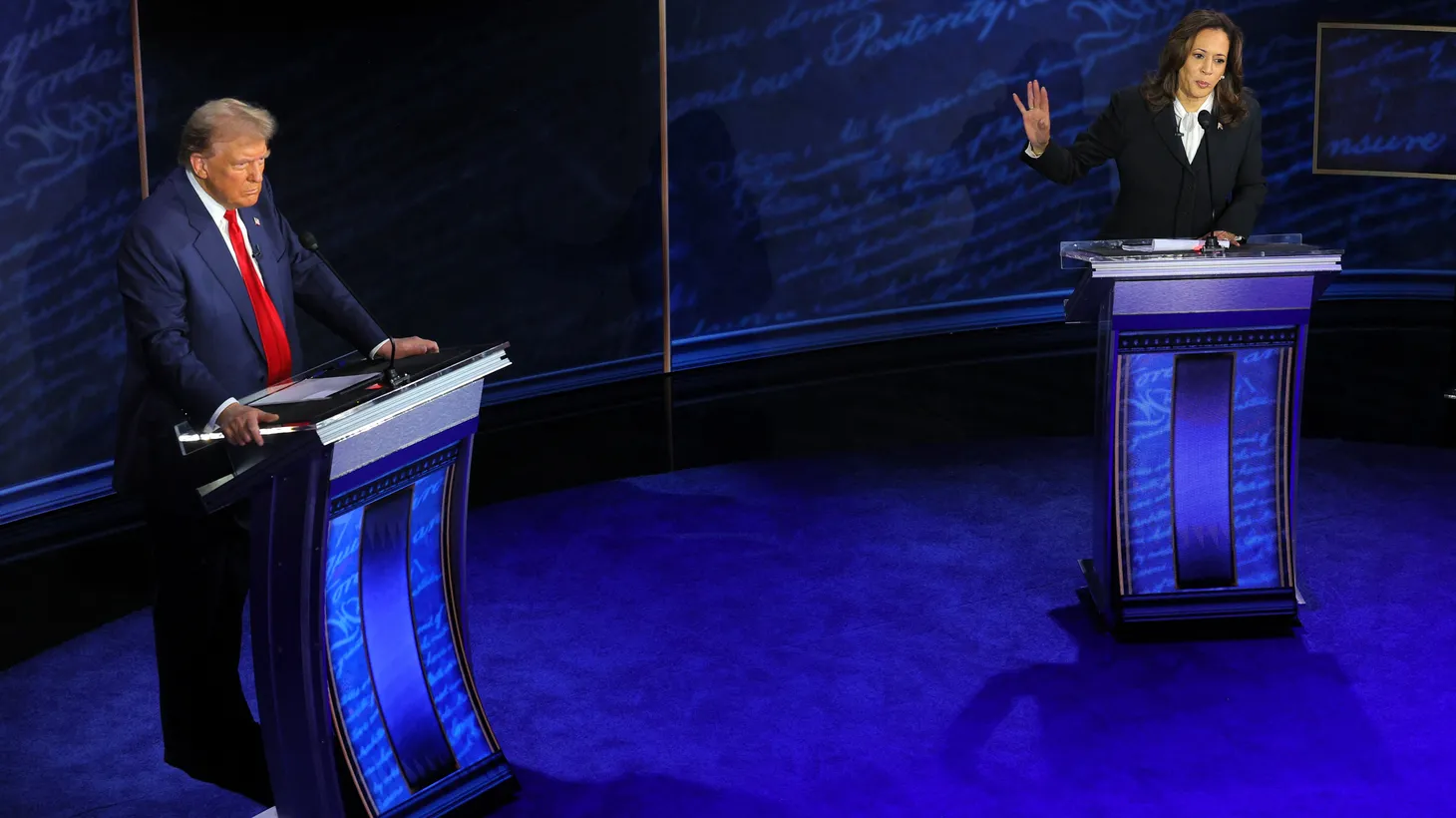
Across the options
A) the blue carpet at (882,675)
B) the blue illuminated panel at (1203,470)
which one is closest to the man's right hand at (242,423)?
the blue carpet at (882,675)

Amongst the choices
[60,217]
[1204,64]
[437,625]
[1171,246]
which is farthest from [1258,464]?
[60,217]

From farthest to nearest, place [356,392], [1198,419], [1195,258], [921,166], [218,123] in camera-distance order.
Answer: [921,166], [1198,419], [1195,258], [218,123], [356,392]

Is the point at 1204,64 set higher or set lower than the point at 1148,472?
higher

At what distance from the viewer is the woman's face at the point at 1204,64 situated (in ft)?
12.7

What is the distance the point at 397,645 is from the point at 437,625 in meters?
0.13

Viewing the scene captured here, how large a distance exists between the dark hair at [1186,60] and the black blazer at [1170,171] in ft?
0.09

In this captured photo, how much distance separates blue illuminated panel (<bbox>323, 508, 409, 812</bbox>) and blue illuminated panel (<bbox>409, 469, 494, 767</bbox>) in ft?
0.50

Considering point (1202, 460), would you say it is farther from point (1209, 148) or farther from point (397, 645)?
point (397, 645)

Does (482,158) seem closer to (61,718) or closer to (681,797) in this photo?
(61,718)

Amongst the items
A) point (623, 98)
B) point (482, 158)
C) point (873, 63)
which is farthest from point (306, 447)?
point (873, 63)

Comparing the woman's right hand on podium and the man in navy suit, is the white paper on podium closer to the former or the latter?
the man in navy suit

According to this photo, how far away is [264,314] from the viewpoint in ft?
9.36

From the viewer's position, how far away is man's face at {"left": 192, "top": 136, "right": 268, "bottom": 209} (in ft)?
8.88

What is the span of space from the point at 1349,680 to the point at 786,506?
193 cm
